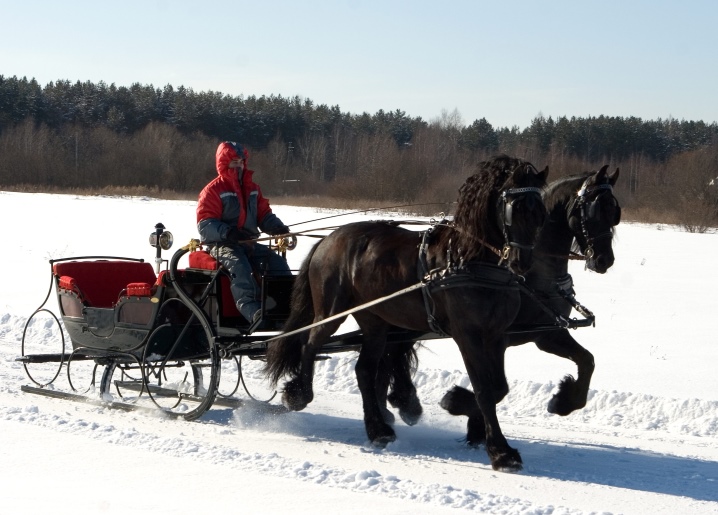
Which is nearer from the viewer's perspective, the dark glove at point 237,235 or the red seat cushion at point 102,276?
the dark glove at point 237,235

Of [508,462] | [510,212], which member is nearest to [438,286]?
[510,212]

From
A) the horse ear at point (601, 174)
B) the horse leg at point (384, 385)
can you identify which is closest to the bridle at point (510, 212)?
the horse ear at point (601, 174)

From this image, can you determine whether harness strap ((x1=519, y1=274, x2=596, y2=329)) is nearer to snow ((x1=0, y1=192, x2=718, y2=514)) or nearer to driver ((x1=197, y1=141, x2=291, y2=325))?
snow ((x1=0, y1=192, x2=718, y2=514))

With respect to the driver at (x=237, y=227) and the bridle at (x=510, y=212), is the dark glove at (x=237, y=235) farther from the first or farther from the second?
the bridle at (x=510, y=212)

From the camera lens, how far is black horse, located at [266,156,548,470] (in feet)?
18.2

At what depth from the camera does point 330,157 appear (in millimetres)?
67312

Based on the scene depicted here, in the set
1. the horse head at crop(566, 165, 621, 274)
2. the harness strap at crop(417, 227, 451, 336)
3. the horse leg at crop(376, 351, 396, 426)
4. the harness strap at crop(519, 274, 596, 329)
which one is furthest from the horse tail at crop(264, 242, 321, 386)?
the horse head at crop(566, 165, 621, 274)

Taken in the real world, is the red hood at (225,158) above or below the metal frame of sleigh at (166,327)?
above

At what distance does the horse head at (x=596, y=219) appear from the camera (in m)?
6.17

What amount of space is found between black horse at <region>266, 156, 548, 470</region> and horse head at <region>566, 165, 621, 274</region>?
78 centimetres

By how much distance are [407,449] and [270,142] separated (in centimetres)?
6152

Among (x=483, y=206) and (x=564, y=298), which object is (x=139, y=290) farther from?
(x=564, y=298)

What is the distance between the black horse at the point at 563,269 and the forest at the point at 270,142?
32.0 metres

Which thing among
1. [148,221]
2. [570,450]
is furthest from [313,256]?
[148,221]
